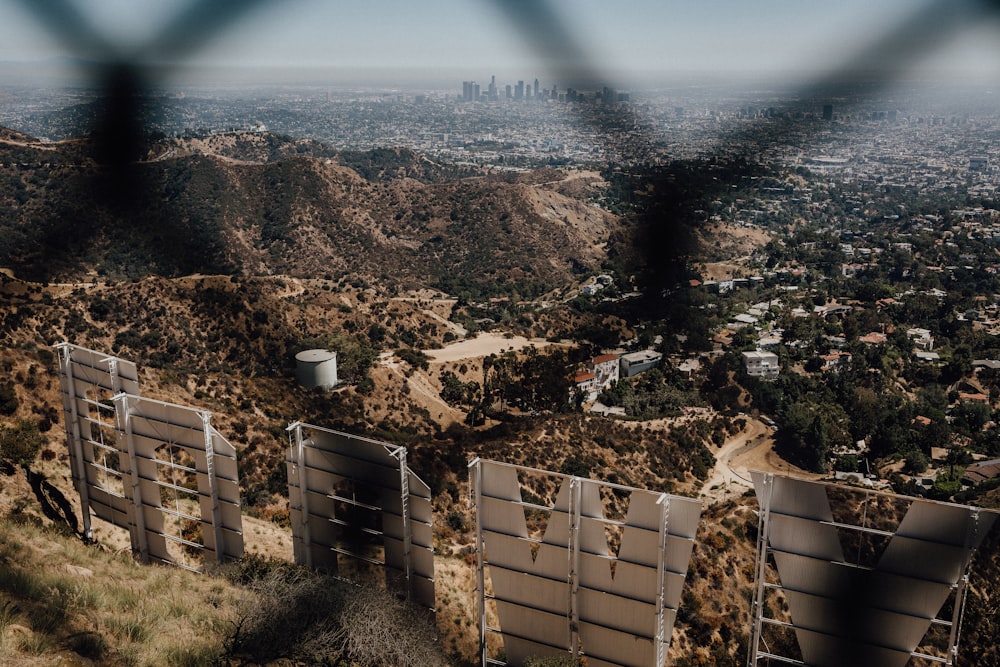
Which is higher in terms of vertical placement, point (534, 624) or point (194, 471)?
point (194, 471)

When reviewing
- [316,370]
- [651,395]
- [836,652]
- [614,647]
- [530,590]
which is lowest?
[651,395]

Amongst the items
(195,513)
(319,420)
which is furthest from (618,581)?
(319,420)

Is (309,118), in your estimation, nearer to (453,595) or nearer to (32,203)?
(32,203)

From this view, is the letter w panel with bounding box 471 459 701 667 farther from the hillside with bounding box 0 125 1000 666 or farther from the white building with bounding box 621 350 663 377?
the white building with bounding box 621 350 663 377

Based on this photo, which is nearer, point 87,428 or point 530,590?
point 530,590

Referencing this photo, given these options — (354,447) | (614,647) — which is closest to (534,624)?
(614,647)

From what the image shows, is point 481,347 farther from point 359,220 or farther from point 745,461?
point 359,220
